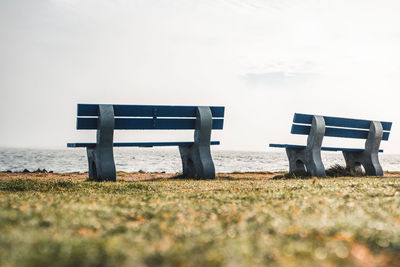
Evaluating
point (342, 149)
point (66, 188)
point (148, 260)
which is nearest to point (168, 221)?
point (148, 260)

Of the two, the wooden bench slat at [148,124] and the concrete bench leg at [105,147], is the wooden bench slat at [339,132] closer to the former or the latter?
the wooden bench slat at [148,124]

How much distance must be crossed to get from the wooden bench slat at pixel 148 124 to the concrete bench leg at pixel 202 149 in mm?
378

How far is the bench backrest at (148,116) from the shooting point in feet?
39.3

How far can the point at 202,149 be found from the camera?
13.5 meters

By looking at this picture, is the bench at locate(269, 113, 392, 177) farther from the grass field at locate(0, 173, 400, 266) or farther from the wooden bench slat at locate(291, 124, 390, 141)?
the grass field at locate(0, 173, 400, 266)

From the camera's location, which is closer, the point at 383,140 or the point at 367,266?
the point at 367,266

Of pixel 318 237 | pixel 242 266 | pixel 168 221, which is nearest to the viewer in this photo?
pixel 242 266

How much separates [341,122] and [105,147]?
887cm

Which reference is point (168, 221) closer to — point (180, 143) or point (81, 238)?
point (81, 238)

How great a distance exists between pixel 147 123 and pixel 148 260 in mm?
10158

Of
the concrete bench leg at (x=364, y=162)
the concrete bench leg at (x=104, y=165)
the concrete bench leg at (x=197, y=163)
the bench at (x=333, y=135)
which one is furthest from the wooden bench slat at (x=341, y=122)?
the concrete bench leg at (x=104, y=165)

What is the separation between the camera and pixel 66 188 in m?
8.78

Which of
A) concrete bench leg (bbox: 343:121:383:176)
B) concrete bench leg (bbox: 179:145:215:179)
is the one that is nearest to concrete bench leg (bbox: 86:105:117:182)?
concrete bench leg (bbox: 179:145:215:179)

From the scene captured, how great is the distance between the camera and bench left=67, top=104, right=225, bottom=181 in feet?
38.7
